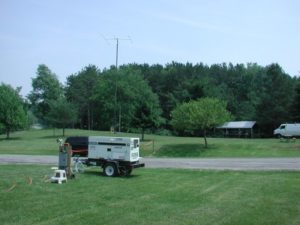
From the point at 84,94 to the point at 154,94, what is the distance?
1138 inches

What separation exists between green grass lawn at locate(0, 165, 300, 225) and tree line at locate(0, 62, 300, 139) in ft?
145

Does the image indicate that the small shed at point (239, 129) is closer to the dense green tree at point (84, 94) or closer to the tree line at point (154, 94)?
the tree line at point (154, 94)

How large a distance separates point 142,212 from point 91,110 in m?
112

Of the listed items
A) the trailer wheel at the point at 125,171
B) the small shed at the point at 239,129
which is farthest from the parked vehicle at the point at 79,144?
the small shed at the point at 239,129

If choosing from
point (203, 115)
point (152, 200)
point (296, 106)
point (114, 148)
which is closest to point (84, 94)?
point (296, 106)

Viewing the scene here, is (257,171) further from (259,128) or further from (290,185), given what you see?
(259,128)

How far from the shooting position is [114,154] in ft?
81.3

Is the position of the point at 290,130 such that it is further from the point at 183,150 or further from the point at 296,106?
the point at 183,150

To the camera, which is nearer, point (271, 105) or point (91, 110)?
point (271, 105)

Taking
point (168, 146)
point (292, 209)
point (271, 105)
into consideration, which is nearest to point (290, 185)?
point (292, 209)

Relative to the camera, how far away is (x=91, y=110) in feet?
405

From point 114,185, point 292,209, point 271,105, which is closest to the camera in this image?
point 292,209

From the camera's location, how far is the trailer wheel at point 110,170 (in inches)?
944

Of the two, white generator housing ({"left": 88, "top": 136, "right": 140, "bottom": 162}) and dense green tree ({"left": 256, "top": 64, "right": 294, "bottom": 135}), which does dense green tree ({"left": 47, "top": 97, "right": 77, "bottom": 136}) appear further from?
white generator housing ({"left": 88, "top": 136, "right": 140, "bottom": 162})
